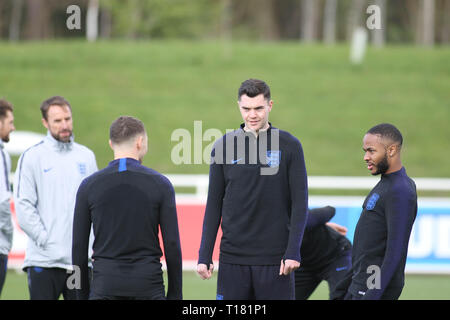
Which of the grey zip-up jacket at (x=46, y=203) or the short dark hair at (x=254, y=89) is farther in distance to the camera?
the grey zip-up jacket at (x=46, y=203)

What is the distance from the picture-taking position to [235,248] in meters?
4.75

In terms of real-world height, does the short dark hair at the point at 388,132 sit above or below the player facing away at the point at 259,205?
above

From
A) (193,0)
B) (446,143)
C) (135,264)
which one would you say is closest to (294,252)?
(135,264)

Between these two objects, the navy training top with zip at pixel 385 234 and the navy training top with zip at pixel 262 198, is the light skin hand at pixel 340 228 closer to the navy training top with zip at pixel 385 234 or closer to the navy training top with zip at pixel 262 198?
the navy training top with zip at pixel 385 234

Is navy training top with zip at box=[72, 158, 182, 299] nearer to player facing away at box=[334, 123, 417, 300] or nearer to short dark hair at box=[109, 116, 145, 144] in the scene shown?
short dark hair at box=[109, 116, 145, 144]

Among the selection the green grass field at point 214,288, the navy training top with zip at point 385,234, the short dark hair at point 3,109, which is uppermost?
the short dark hair at point 3,109

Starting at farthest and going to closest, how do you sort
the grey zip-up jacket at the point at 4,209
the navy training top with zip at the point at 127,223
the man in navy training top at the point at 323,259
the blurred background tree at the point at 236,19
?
1. the blurred background tree at the point at 236,19
2. the man in navy training top at the point at 323,259
3. the grey zip-up jacket at the point at 4,209
4. the navy training top with zip at the point at 127,223

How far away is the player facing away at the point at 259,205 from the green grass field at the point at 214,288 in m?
4.24

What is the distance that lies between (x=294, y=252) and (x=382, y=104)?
75.1 ft

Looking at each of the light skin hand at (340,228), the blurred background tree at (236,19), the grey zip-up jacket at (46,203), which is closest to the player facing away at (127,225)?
the grey zip-up jacket at (46,203)

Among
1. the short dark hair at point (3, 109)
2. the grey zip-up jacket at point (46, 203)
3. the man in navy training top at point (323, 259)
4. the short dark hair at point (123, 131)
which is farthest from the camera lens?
the man in navy training top at point (323, 259)

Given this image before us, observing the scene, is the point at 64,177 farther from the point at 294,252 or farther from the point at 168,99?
the point at 168,99

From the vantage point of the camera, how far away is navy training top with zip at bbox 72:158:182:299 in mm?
4258

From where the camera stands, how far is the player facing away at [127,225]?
14.0 ft
